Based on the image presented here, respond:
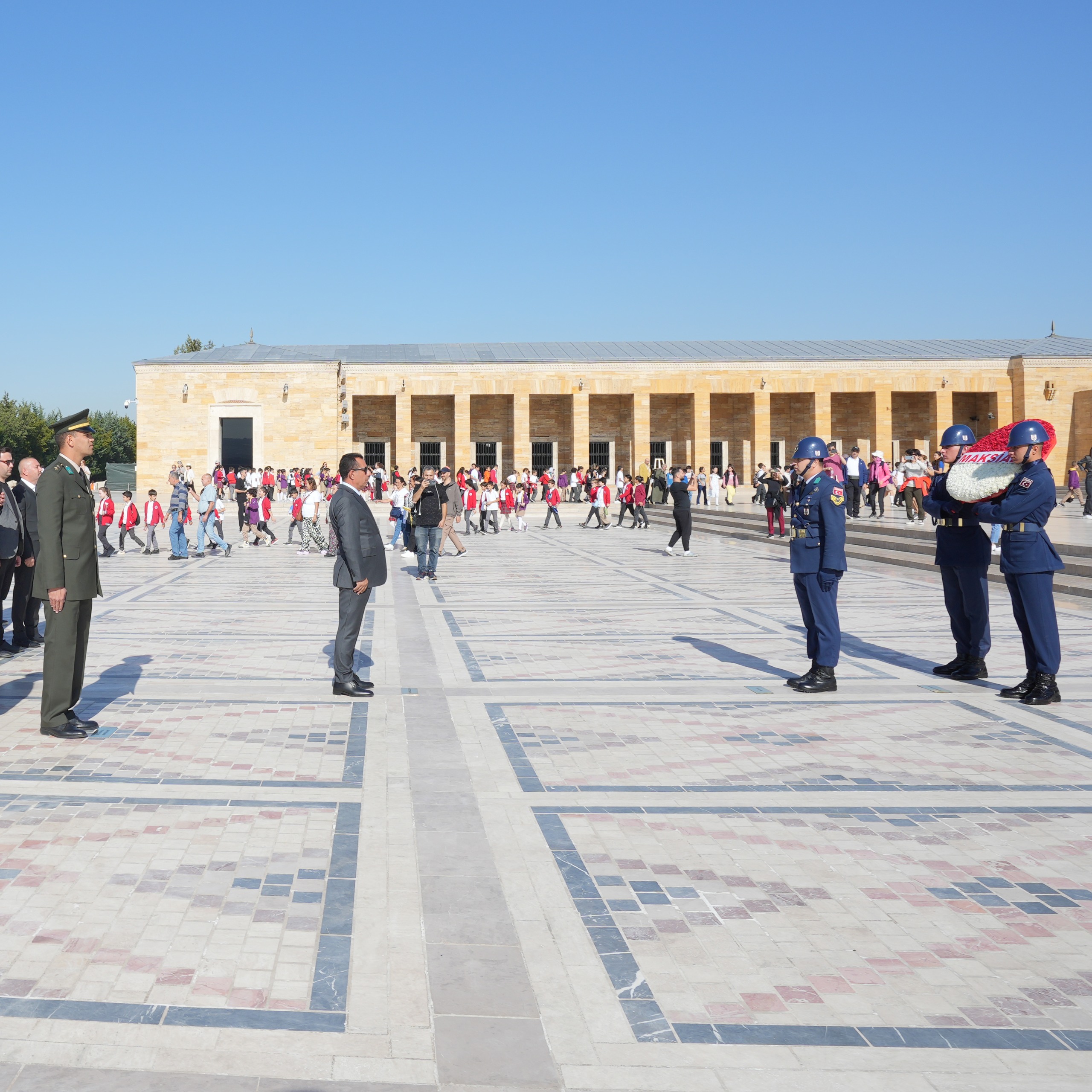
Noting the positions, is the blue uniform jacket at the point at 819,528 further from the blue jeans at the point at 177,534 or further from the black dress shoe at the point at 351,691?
the blue jeans at the point at 177,534

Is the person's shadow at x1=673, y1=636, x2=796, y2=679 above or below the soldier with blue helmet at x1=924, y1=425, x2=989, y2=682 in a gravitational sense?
below

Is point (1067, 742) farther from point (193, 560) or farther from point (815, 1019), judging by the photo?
point (193, 560)

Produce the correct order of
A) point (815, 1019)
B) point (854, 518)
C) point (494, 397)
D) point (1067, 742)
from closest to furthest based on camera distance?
point (815, 1019), point (1067, 742), point (854, 518), point (494, 397)

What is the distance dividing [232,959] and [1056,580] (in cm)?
1274

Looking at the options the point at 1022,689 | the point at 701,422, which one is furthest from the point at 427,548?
the point at 701,422

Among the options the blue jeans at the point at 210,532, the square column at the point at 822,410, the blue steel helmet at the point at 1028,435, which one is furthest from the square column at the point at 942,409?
the blue steel helmet at the point at 1028,435

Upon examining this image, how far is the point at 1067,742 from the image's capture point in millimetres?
5906

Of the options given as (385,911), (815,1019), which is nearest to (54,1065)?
(385,911)

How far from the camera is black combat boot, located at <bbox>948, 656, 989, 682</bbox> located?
303 inches

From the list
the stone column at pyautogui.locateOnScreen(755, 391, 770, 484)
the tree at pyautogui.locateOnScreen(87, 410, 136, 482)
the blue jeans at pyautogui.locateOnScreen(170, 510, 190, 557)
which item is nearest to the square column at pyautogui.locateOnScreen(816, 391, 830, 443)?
the stone column at pyautogui.locateOnScreen(755, 391, 770, 484)

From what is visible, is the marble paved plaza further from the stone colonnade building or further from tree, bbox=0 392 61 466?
tree, bbox=0 392 61 466

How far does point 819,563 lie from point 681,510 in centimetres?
1184

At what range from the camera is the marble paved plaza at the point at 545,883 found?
9.03 ft

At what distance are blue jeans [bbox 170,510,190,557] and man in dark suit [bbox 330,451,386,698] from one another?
39.8 feet
